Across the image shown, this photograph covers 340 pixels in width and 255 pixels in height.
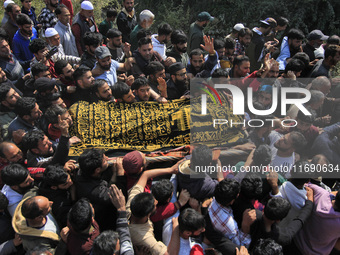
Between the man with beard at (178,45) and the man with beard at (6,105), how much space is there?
2.90 m

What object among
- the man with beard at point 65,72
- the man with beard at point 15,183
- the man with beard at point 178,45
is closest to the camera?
the man with beard at point 15,183

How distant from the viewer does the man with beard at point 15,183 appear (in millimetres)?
2994

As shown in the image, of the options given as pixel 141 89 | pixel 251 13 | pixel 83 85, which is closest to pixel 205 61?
pixel 141 89

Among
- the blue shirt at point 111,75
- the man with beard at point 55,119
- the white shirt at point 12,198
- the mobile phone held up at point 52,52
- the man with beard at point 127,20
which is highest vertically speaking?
the man with beard at point 127,20

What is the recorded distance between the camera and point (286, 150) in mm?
3480

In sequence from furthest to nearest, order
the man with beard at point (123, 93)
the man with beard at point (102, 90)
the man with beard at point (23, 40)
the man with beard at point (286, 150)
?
1. the man with beard at point (23, 40)
2. the man with beard at point (102, 90)
3. the man with beard at point (123, 93)
4. the man with beard at point (286, 150)

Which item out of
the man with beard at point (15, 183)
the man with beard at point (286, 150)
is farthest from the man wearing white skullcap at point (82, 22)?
the man with beard at point (286, 150)

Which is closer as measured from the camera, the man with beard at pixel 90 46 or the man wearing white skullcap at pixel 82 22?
the man with beard at pixel 90 46

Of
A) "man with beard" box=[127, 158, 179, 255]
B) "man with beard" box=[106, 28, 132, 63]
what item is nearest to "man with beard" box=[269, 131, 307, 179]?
"man with beard" box=[127, 158, 179, 255]

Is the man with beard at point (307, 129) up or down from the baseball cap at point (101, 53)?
down

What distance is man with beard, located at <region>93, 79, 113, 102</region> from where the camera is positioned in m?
4.32

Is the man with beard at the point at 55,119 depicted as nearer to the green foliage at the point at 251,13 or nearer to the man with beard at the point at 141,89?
the man with beard at the point at 141,89

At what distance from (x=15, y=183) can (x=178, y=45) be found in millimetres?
3844

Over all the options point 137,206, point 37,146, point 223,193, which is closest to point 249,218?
point 223,193
